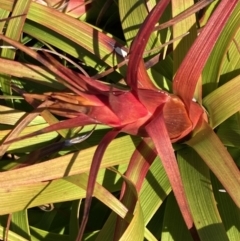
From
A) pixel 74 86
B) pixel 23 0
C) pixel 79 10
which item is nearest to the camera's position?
pixel 74 86

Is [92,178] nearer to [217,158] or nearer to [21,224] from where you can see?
[217,158]

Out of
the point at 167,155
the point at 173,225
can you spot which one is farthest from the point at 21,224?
the point at 167,155

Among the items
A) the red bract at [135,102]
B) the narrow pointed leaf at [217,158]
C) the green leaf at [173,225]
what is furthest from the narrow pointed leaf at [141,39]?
the green leaf at [173,225]

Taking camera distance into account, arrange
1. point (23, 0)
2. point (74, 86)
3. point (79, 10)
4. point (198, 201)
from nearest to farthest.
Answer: point (74, 86) < point (198, 201) < point (23, 0) < point (79, 10)

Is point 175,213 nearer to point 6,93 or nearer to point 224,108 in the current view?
point 224,108

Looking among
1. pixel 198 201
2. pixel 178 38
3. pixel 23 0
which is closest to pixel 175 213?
pixel 198 201

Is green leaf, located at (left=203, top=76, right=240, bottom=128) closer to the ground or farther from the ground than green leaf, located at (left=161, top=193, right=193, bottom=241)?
farther from the ground

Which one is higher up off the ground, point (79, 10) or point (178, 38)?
point (79, 10)

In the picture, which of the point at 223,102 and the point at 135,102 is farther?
the point at 223,102

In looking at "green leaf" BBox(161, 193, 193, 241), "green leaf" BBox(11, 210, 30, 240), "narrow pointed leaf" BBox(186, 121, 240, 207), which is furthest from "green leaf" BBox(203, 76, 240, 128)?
"green leaf" BBox(11, 210, 30, 240)

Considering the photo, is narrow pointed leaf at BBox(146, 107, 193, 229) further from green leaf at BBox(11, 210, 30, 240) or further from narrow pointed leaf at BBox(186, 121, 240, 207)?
green leaf at BBox(11, 210, 30, 240)

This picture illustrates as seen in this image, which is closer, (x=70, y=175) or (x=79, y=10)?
(x=70, y=175)
